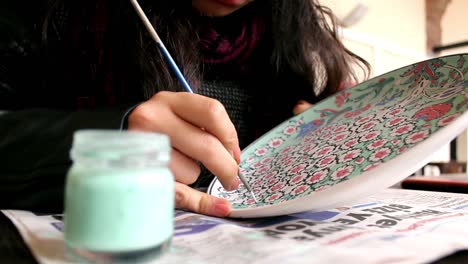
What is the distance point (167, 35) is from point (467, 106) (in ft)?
1.40

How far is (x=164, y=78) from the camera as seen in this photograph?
1.85 feet

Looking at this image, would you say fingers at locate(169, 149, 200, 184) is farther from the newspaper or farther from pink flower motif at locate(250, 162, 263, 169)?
pink flower motif at locate(250, 162, 263, 169)

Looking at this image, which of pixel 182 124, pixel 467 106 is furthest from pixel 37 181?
pixel 467 106

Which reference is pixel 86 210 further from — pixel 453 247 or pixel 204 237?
pixel 453 247

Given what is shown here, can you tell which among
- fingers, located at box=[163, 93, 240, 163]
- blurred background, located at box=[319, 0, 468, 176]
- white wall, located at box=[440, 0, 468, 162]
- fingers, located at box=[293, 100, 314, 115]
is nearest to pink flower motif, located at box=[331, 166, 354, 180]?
fingers, located at box=[163, 93, 240, 163]

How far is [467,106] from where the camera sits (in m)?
0.35

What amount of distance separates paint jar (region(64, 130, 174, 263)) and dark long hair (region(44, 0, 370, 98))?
383mm

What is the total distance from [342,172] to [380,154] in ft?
0.13

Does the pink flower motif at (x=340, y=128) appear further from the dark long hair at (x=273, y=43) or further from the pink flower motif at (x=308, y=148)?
the dark long hair at (x=273, y=43)

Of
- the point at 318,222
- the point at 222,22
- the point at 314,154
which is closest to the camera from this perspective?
the point at 318,222

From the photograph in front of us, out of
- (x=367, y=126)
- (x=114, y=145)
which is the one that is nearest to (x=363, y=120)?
(x=367, y=126)

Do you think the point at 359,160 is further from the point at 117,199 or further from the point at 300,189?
the point at 117,199

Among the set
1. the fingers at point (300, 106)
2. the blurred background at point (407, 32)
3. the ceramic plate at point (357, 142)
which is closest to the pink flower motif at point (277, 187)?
the ceramic plate at point (357, 142)

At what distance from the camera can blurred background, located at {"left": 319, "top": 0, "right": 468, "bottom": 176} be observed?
1460 mm
